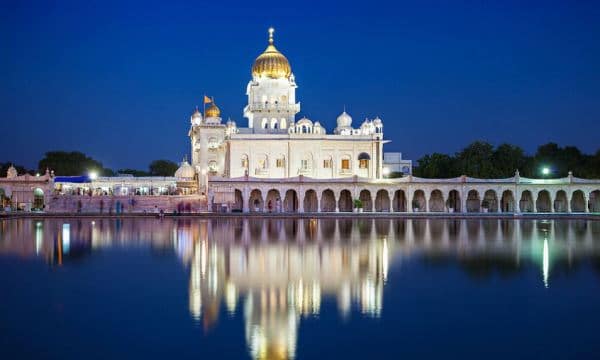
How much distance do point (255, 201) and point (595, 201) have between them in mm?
27447

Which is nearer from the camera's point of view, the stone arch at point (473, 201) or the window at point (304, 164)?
the window at point (304, 164)

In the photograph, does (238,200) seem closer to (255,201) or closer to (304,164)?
(255,201)

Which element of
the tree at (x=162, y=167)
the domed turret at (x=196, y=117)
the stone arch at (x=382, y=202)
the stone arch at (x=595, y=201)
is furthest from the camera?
the tree at (x=162, y=167)

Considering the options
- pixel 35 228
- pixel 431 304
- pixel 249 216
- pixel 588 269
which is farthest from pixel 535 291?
pixel 249 216

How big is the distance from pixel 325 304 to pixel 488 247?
45.7 ft

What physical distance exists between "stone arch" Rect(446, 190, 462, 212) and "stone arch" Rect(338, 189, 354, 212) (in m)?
7.99

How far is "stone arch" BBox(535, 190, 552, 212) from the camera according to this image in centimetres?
5422

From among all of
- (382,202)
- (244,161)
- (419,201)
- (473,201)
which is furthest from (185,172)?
(473,201)

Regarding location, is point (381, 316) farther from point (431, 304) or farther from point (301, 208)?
point (301, 208)

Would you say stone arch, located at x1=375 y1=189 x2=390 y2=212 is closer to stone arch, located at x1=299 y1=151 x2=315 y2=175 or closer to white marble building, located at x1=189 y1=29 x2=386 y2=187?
white marble building, located at x1=189 y1=29 x2=386 y2=187

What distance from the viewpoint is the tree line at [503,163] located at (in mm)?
55719

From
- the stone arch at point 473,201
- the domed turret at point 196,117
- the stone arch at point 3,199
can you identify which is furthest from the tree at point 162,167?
the stone arch at point 473,201

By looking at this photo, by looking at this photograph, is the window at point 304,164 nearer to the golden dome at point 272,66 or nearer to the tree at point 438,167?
the golden dome at point 272,66

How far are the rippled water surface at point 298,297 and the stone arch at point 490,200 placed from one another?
79.4 feet
